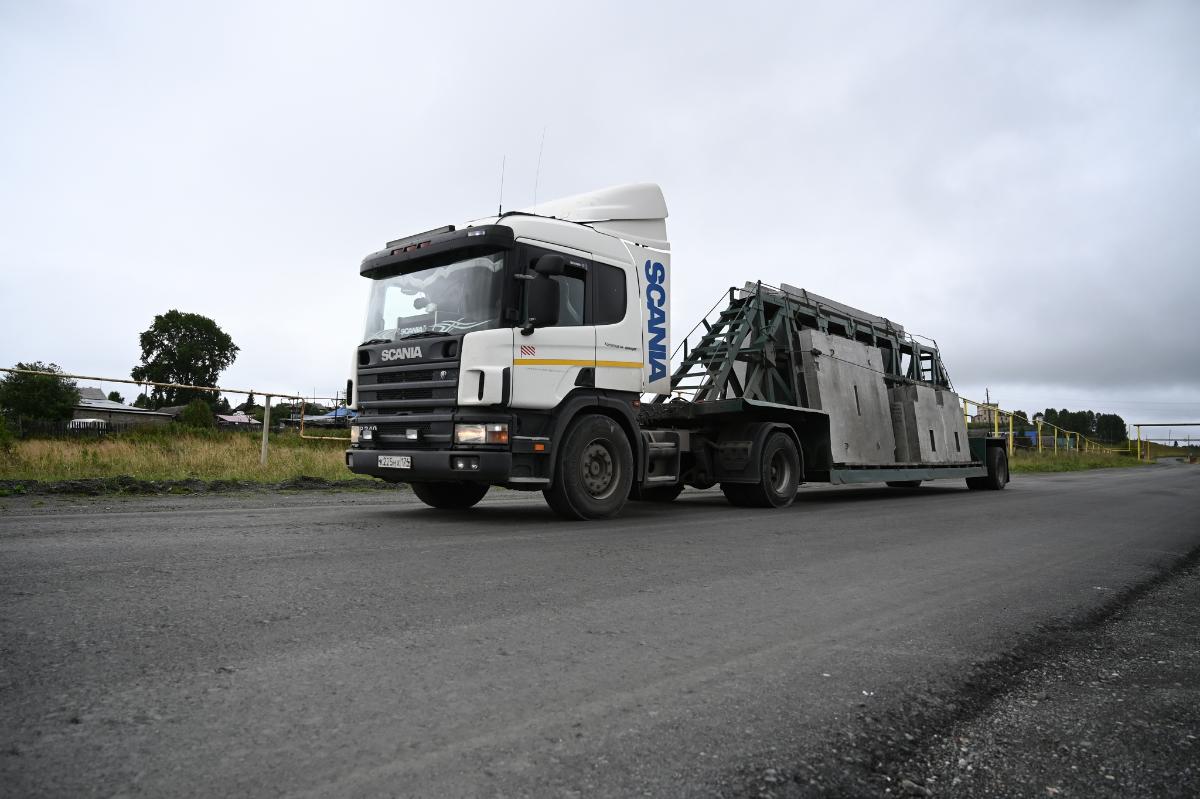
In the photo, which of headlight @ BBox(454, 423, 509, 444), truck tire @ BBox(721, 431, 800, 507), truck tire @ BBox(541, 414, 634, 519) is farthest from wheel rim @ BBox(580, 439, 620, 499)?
truck tire @ BBox(721, 431, 800, 507)

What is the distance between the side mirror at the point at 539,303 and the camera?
7.02 m

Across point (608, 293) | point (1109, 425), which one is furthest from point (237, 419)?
point (1109, 425)

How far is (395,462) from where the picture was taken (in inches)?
279

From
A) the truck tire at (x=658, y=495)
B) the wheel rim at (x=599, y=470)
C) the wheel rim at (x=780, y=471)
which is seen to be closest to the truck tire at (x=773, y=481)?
the wheel rim at (x=780, y=471)

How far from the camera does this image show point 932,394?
13812 millimetres

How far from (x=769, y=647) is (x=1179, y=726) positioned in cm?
131

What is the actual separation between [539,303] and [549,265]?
37cm

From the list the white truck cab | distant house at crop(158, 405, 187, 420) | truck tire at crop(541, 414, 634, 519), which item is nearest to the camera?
the white truck cab

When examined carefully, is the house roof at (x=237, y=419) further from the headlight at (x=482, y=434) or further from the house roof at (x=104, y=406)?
the headlight at (x=482, y=434)

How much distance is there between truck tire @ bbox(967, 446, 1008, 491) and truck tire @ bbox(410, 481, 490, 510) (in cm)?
1136

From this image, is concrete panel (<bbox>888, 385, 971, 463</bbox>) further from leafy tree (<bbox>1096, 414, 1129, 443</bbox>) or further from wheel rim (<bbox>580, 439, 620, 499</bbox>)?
leafy tree (<bbox>1096, 414, 1129, 443</bbox>)

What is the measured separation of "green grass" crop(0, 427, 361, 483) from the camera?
A: 10473 mm

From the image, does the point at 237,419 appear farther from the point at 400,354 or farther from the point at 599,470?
the point at 599,470

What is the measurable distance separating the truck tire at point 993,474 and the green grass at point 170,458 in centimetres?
1252
